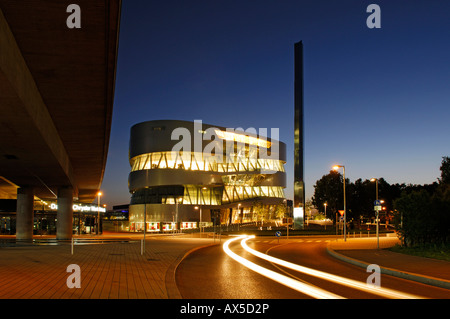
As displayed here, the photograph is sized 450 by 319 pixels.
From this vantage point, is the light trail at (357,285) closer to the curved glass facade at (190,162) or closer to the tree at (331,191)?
the tree at (331,191)

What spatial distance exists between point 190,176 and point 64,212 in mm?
46702

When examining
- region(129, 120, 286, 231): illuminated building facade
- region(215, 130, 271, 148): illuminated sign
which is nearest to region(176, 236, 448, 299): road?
region(129, 120, 286, 231): illuminated building facade

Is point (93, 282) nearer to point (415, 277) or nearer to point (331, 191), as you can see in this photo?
point (415, 277)

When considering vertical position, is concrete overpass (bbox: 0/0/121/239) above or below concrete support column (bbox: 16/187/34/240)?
above

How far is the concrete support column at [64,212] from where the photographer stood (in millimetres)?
40094

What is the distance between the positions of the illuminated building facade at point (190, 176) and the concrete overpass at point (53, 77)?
58390 mm

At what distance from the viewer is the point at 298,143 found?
2579 inches

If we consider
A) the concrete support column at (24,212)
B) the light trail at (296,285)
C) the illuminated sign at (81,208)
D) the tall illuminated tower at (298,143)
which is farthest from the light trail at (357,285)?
→ the illuminated sign at (81,208)

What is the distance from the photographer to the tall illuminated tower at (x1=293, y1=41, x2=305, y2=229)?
62.5 m

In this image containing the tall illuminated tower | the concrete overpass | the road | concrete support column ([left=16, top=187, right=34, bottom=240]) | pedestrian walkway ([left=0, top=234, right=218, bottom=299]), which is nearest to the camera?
pedestrian walkway ([left=0, top=234, right=218, bottom=299])

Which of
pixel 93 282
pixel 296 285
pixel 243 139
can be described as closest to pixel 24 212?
pixel 93 282

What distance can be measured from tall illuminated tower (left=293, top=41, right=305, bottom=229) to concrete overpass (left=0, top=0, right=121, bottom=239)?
142 feet

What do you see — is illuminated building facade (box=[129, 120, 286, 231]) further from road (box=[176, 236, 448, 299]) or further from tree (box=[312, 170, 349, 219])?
road (box=[176, 236, 448, 299])
